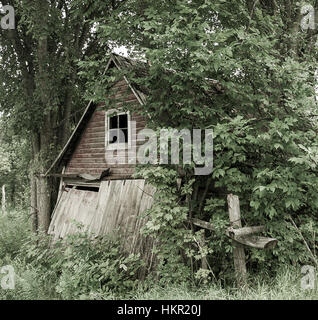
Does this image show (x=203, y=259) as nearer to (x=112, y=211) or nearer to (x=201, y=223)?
(x=201, y=223)

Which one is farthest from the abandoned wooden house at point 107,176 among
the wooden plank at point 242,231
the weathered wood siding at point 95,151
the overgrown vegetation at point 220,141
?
the wooden plank at point 242,231

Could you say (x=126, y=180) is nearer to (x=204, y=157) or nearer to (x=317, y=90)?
(x=204, y=157)

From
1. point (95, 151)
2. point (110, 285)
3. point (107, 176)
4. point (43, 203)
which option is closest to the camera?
point (110, 285)

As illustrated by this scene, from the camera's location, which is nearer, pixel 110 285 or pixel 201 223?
pixel 201 223

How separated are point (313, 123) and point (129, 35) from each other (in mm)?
3803

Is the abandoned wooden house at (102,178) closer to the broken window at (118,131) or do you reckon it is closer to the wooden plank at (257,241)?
the broken window at (118,131)

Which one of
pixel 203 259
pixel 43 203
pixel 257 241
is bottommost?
pixel 203 259

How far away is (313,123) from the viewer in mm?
5395

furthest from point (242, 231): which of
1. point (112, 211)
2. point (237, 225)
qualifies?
point (112, 211)

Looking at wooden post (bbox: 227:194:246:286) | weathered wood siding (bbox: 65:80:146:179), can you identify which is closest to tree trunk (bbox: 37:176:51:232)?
weathered wood siding (bbox: 65:80:146:179)

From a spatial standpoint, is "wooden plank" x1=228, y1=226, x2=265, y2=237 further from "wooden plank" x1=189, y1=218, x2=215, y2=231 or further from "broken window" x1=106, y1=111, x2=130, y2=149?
"broken window" x1=106, y1=111, x2=130, y2=149

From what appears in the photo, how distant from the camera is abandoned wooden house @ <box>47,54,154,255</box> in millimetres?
8266

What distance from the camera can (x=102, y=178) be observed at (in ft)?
32.6
